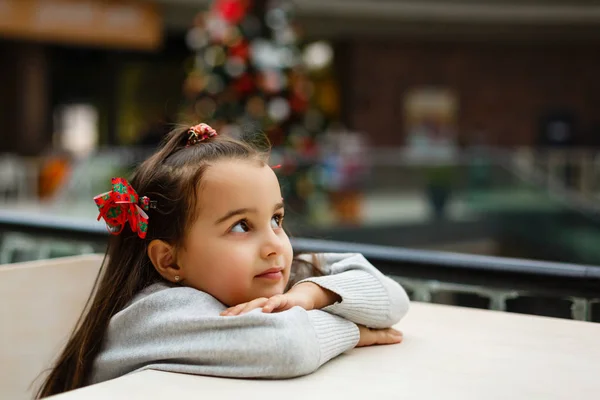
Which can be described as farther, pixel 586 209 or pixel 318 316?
pixel 586 209

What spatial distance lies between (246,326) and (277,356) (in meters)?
0.07

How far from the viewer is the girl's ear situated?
1382 millimetres

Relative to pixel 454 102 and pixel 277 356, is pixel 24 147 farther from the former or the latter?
pixel 277 356

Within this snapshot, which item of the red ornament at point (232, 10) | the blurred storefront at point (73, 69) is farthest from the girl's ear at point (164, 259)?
the blurred storefront at point (73, 69)

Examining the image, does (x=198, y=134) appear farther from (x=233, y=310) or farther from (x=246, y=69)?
(x=246, y=69)

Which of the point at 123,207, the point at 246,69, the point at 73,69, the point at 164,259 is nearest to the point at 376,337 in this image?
the point at 164,259

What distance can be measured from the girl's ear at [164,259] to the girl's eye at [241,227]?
13cm

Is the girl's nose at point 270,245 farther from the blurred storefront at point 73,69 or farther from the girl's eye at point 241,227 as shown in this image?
the blurred storefront at point 73,69

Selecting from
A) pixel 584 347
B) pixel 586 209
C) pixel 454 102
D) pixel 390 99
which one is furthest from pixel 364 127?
pixel 584 347

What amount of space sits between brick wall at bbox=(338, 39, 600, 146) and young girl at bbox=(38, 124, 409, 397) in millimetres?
15823

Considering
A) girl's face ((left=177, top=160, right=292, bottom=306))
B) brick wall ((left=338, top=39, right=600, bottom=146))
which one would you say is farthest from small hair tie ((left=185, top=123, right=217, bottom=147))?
brick wall ((left=338, top=39, right=600, bottom=146))

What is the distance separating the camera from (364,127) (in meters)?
17.2

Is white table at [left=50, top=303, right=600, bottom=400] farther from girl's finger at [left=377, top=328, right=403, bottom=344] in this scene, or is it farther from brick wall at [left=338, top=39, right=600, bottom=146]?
brick wall at [left=338, top=39, right=600, bottom=146]

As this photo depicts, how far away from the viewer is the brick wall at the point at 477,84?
1689 cm
